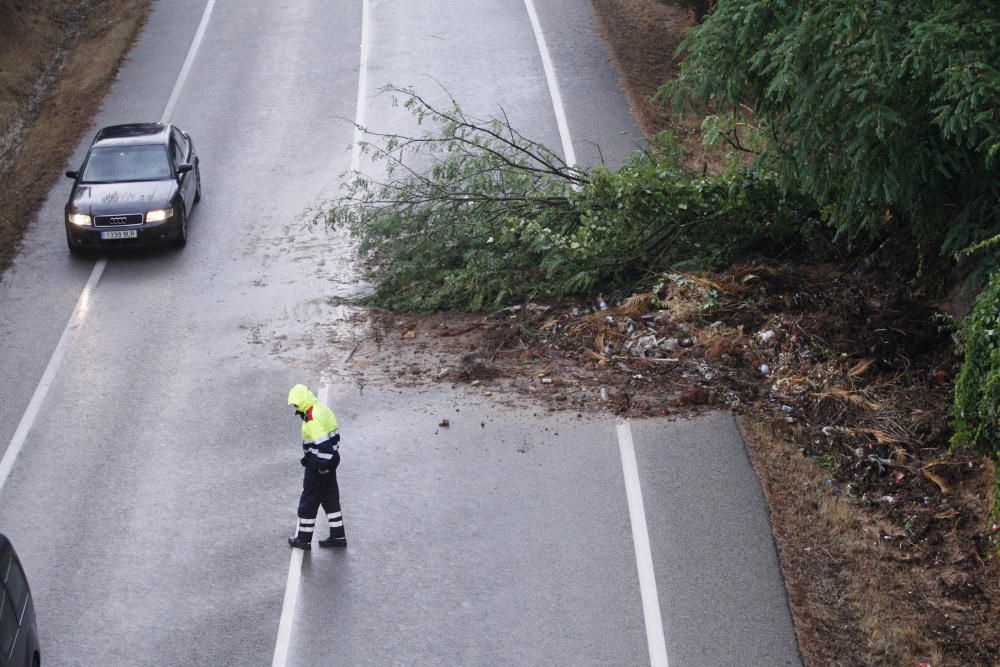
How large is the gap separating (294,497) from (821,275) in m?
7.09

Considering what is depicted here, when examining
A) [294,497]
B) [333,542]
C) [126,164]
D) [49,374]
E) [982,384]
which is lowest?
[49,374]

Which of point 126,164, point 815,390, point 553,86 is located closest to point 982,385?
point 815,390

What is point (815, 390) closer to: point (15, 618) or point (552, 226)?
point (552, 226)

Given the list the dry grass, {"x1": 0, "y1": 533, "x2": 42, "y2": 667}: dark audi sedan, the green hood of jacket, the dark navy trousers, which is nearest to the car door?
the dry grass

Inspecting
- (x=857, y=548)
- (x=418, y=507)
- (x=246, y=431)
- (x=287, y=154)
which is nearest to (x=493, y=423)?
(x=418, y=507)

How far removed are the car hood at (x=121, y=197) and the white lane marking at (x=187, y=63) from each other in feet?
16.3

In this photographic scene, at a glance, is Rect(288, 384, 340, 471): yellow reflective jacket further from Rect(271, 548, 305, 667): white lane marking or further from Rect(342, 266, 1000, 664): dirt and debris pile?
Rect(342, 266, 1000, 664): dirt and debris pile

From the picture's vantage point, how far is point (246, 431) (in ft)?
39.8

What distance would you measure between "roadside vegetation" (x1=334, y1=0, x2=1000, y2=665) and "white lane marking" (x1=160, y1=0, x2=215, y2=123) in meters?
8.52

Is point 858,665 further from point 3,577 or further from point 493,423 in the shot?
point 3,577

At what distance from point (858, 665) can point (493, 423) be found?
4.86m

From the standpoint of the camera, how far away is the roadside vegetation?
9.35 meters

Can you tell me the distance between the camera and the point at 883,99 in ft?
33.9

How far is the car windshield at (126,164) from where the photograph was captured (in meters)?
17.6
